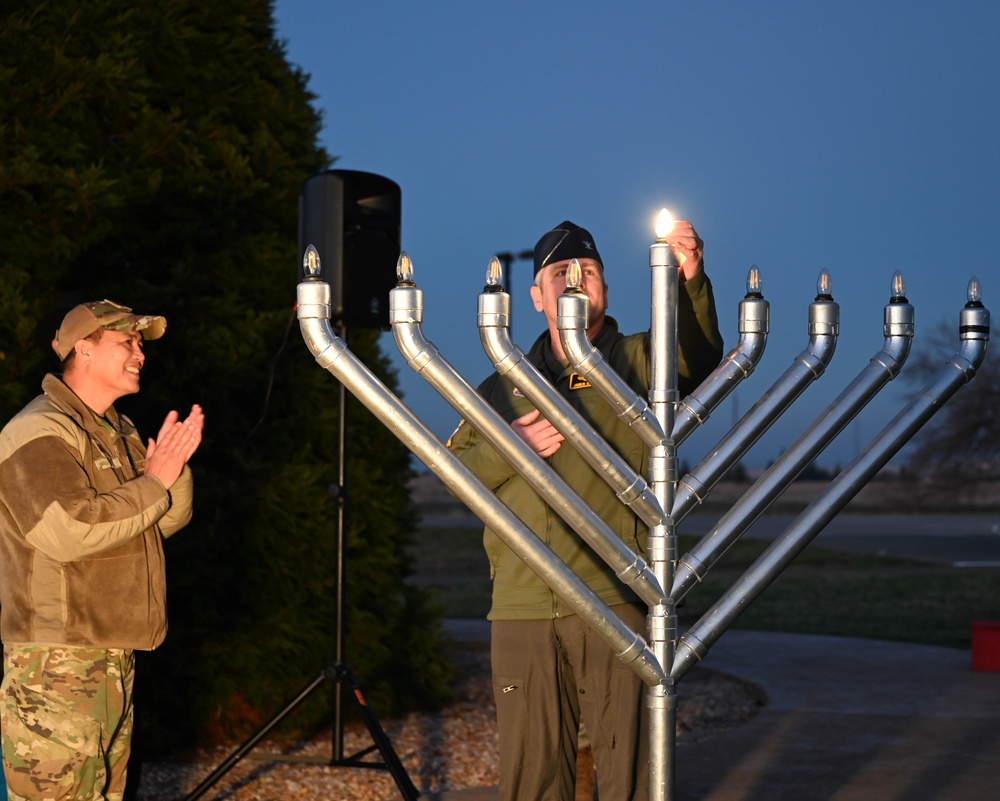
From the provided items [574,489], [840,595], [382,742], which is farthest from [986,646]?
[840,595]

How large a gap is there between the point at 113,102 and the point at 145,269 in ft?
2.32

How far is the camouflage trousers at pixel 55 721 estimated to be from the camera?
10.8 ft

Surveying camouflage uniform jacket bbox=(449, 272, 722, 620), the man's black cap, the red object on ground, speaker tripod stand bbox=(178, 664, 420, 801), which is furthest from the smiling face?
the red object on ground

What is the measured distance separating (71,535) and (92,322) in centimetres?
59

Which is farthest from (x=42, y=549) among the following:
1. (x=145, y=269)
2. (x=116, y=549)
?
(x=145, y=269)

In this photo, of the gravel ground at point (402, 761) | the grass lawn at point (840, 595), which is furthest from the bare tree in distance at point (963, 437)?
the gravel ground at point (402, 761)

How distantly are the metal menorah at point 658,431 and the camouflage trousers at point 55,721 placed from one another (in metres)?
1.63

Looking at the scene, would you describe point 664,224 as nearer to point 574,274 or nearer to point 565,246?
point 574,274

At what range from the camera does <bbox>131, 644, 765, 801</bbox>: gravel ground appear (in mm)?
5031

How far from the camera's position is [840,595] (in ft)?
44.0

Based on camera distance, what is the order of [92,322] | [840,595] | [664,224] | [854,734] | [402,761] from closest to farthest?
[664,224], [92,322], [402,761], [854,734], [840,595]

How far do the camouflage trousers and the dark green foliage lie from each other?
174 centimetres

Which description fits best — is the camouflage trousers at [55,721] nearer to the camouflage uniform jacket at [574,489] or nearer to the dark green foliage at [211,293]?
the camouflage uniform jacket at [574,489]

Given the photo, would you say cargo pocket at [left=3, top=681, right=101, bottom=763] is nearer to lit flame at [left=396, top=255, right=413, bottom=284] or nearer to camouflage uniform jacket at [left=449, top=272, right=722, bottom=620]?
camouflage uniform jacket at [left=449, top=272, right=722, bottom=620]
